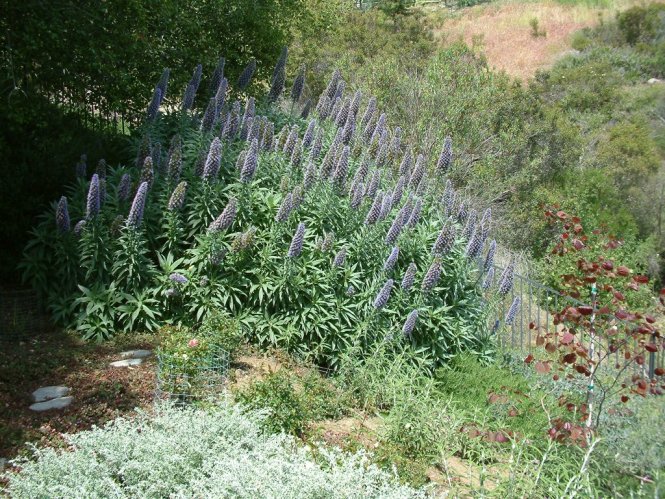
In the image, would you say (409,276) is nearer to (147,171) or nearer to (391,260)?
(391,260)

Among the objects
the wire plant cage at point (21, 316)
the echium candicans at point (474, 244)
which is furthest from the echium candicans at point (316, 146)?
the wire plant cage at point (21, 316)

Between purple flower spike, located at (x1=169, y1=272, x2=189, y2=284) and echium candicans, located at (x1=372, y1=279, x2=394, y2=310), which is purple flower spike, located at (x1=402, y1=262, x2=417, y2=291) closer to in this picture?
echium candicans, located at (x1=372, y1=279, x2=394, y2=310)

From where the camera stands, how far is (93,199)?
21.0 ft

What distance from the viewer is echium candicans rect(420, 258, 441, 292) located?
687 centimetres

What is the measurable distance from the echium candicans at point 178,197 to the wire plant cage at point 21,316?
61.7 inches

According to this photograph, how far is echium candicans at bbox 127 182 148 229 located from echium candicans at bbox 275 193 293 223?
3.93 feet

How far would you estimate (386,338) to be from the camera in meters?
6.57

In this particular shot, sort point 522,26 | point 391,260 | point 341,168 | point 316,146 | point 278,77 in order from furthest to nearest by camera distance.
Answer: point 522,26
point 278,77
point 316,146
point 341,168
point 391,260

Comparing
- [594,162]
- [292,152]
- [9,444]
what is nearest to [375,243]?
[292,152]

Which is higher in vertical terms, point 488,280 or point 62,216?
point 62,216

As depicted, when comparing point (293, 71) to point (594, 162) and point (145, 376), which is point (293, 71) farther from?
point (145, 376)

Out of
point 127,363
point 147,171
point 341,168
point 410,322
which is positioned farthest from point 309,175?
point 127,363

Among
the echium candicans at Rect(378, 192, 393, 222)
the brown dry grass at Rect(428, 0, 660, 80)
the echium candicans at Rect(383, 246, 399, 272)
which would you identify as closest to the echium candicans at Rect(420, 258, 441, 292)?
the echium candicans at Rect(383, 246, 399, 272)

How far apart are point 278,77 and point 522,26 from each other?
35.6 meters
